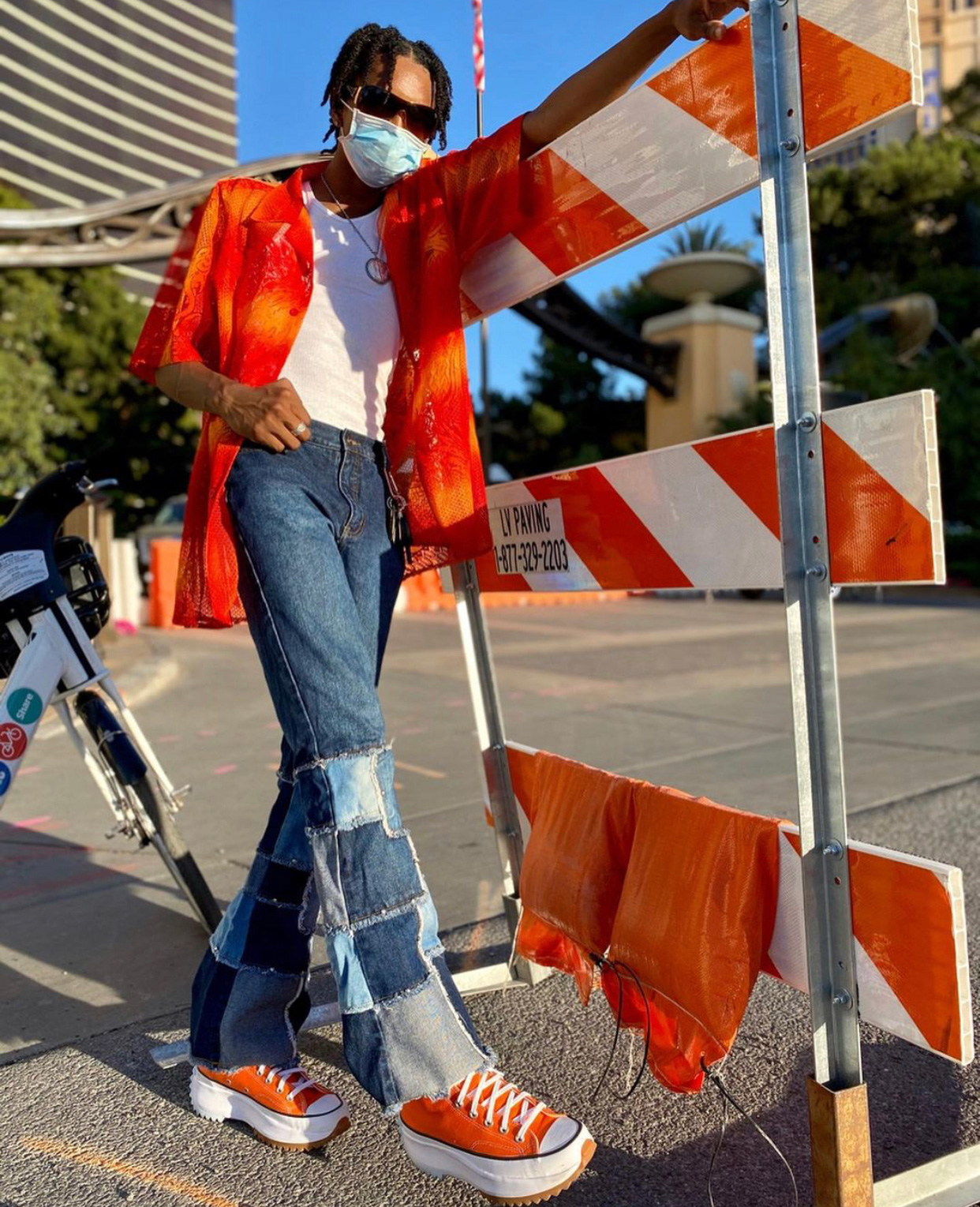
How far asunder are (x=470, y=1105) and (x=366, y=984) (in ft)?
0.79

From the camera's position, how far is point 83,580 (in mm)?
2654

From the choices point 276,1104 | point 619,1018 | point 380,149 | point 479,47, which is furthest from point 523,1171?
point 479,47

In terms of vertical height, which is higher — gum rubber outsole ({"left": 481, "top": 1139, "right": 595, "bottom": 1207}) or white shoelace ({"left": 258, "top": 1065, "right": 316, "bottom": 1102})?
white shoelace ({"left": 258, "top": 1065, "right": 316, "bottom": 1102})

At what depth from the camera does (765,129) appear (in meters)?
1.45

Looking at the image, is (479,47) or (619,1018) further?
(479,47)

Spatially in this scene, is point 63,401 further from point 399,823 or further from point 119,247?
point 399,823

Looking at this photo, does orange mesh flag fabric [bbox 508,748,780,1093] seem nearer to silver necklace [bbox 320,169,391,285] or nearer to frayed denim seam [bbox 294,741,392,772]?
frayed denim seam [bbox 294,741,392,772]

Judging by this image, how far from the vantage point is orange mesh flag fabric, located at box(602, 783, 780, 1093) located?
5.27 feet

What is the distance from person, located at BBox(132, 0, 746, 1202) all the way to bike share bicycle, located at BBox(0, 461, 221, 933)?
2.42 ft

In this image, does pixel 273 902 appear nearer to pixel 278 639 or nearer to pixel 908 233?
pixel 278 639

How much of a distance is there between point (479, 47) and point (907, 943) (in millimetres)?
1976

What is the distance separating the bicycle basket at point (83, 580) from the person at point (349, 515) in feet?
2.71

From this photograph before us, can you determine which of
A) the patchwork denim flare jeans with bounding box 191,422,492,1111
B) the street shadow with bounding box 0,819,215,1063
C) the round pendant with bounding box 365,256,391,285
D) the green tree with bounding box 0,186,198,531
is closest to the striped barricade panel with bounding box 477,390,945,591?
the patchwork denim flare jeans with bounding box 191,422,492,1111

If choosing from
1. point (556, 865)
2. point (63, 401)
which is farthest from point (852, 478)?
point (63, 401)
